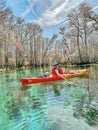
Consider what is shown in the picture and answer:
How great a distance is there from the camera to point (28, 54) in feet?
205

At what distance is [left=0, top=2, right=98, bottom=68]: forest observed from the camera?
4325cm

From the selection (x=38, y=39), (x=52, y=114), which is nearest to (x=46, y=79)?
(x=52, y=114)

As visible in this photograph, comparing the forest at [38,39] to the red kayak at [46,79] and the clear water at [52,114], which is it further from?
the clear water at [52,114]

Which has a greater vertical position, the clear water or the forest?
the forest

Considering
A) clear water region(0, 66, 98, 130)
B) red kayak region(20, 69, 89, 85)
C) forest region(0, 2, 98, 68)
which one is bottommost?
clear water region(0, 66, 98, 130)

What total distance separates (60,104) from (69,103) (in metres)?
0.39

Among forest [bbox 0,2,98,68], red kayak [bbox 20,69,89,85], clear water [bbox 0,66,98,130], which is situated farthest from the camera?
forest [bbox 0,2,98,68]

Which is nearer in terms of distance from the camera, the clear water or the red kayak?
the clear water

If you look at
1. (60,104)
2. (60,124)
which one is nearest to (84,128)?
(60,124)

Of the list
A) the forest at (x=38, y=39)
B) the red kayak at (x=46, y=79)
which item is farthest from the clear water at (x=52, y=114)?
the forest at (x=38, y=39)

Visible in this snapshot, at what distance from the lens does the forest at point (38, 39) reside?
43250 millimetres

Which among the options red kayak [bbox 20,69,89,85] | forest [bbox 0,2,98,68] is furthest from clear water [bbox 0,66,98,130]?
forest [bbox 0,2,98,68]

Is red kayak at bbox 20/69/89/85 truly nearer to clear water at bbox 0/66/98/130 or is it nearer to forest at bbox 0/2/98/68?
clear water at bbox 0/66/98/130

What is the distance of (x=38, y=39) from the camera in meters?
66.9
